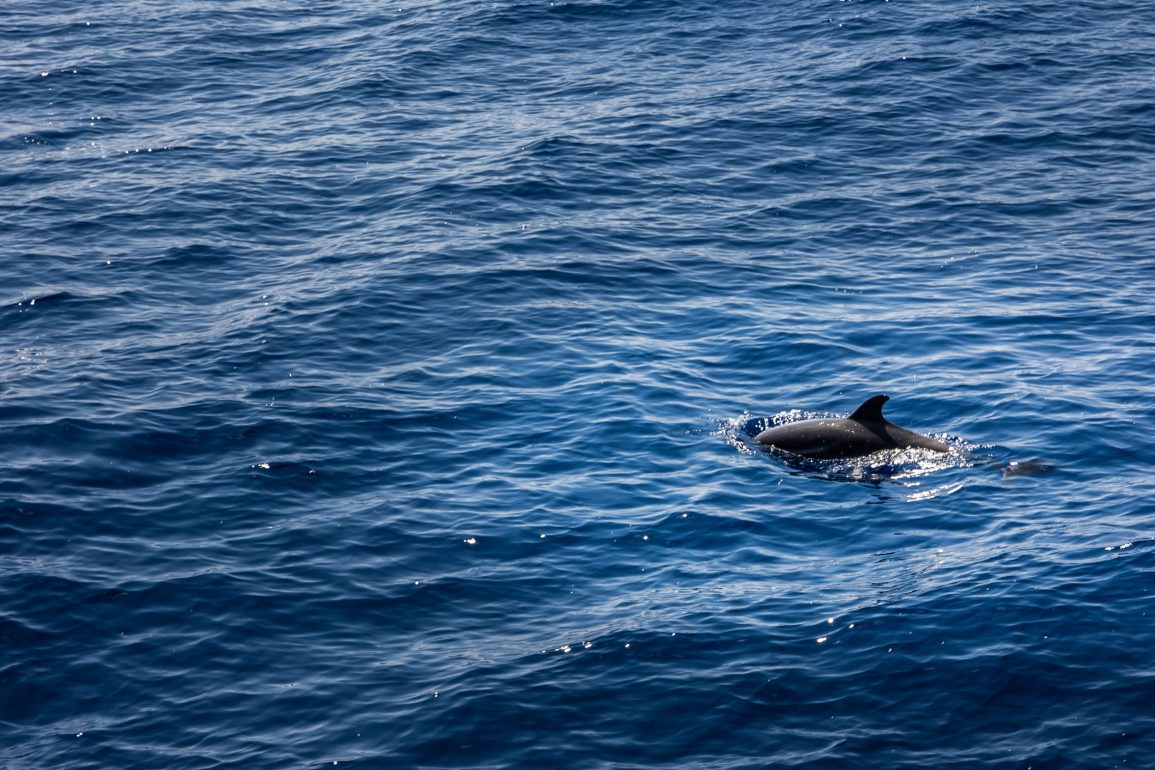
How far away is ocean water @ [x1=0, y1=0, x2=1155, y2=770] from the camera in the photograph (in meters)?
15.1

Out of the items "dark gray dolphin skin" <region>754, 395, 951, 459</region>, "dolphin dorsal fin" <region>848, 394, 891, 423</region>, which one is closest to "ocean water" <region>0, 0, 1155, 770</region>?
"dark gray dolphin skin" <region>754, 395, 951, 459</region>

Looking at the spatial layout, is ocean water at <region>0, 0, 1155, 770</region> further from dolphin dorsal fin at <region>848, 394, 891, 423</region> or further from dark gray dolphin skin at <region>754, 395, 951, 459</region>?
dolphin dorsal fin at <region>848, 394, 891, 423</region>

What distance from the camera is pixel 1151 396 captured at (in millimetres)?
22547

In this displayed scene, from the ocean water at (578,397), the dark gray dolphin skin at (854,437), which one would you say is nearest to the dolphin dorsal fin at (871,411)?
the dark gray dolphin skin at (854,437)

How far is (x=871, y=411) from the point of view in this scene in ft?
67.9

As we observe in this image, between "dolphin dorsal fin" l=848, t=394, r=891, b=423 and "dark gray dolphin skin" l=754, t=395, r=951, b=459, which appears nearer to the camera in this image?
"dolphin dorsal fin" l=848, t=394, r=891, b=423

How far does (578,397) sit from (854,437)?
5.20 metres

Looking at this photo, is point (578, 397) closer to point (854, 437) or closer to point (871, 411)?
point (854, 437)

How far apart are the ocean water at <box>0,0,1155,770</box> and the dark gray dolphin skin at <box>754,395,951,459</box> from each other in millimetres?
409

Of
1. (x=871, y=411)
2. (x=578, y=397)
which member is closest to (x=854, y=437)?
(x=871, y=411)

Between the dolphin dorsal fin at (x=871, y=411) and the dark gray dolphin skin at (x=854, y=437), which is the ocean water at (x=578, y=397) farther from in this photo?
the dolphin dorsal fin at (x=871, y=411)

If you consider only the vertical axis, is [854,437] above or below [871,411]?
below

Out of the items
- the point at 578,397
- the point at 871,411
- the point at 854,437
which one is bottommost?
the point at 854,437

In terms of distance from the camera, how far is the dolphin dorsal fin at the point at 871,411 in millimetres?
20547
